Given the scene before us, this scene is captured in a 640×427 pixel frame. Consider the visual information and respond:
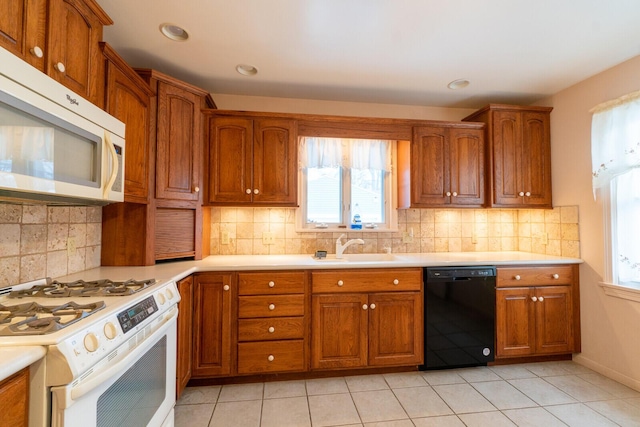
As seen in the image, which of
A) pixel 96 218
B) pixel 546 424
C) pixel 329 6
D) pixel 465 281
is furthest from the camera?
pixel 465 281

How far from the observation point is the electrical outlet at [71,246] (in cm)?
173

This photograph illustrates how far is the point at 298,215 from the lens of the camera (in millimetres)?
2832

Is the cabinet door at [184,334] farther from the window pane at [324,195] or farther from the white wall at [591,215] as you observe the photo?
the white wall at [591,215]

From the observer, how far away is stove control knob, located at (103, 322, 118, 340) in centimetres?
103

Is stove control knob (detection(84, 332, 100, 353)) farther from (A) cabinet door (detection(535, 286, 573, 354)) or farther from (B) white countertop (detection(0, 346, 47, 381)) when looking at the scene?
(A) cabinet door (detection(535, 286, 573, 354))

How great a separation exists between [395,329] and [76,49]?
2.66 meters

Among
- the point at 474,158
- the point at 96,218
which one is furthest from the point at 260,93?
the point at 474,158

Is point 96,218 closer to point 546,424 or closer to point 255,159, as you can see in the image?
point 255,159

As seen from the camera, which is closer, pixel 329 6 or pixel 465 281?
pixel 329 6

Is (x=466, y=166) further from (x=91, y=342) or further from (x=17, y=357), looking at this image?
(x=17, y=357)

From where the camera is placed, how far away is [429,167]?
107 inches

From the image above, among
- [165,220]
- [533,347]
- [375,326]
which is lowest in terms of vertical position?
[533,347]

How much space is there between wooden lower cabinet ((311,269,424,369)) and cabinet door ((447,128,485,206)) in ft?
3.32

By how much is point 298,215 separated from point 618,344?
283 cm
